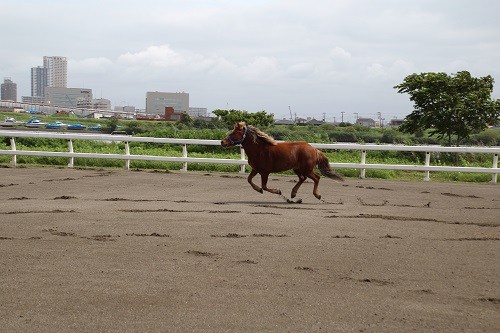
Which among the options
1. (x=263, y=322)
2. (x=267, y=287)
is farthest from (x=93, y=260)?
(x=263, y=322)

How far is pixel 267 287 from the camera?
6.69 meters

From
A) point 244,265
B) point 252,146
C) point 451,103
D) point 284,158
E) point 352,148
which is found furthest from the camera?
point 451,103

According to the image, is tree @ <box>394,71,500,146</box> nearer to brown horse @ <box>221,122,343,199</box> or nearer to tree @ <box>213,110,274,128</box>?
brown horse @ <box>221,122,343,199</box>

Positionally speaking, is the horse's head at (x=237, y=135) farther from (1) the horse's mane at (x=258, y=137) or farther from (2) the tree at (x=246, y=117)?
(2) the tree at (x=246, y=117)

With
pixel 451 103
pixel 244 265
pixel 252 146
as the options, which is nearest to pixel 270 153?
pixel 252 146

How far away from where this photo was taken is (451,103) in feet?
106

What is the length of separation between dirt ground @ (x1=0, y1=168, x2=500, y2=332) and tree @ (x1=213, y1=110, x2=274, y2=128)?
137 ft

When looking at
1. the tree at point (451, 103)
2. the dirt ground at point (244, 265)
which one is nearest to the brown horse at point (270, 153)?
the dirt ground at point (244, 265)

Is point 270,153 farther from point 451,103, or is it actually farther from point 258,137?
point 451,103

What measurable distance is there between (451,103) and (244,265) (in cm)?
2700

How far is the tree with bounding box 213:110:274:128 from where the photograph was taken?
184 feet

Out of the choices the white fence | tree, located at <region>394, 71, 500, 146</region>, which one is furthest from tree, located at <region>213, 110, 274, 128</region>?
the white fence

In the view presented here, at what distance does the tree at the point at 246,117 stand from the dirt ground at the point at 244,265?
137 ft

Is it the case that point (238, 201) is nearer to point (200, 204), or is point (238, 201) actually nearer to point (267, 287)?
point (200, 204)
